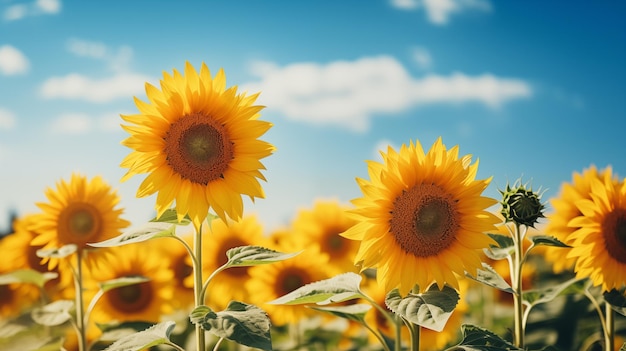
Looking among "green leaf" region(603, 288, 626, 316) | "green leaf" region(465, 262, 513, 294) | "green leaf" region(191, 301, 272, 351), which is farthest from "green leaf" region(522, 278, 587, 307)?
"green leaf" region(191, 301, 272, 351)

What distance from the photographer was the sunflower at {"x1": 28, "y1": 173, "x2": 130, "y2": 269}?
13.0 ft

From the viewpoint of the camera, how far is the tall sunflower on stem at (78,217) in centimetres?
396

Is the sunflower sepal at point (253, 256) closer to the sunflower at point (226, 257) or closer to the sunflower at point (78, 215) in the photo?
the sunflower at point (78, 215)

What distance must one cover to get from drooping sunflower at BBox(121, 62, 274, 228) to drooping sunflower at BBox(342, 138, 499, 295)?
0.48 metres

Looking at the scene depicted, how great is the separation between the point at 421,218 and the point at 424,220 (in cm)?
1

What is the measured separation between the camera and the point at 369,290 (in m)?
4.47

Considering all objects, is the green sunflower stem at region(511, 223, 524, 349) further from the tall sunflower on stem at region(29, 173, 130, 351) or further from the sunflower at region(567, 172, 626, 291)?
the tall sunflower on stem at region(29, 173, 130, 351)

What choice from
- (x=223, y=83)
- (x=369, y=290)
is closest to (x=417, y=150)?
(x=223, y=83)

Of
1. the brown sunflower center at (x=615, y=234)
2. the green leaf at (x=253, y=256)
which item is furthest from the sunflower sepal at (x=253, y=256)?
the brown sunflower center at (x=615, y=234)

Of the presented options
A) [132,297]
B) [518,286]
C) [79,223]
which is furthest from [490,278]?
[132,297]

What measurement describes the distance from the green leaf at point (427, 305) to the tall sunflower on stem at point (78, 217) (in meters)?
2.15

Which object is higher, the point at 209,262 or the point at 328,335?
the point at 209,262

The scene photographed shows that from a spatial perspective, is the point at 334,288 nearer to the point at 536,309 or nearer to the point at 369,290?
the point at 369,290

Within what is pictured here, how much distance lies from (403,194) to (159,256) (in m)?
2.79
